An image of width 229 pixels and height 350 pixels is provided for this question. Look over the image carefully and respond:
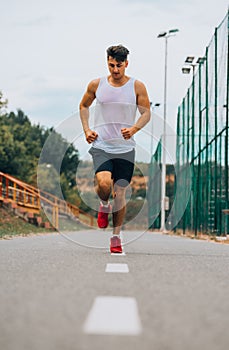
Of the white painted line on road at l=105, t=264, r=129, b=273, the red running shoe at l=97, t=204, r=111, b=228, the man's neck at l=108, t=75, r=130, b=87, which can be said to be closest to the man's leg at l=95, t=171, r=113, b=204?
the red running shoe at l=97, t=204, r=111, b=228

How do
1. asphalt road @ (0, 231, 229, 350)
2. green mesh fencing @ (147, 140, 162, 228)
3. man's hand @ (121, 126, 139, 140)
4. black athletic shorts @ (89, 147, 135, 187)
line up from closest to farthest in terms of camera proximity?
asphalt road @ (0, 231, 229, 350) → man's hand @ (121, 126, 139, 140) → black athletic shorts @ (89, 147, 135, 187) → green mesh fencing @ (147, 140, 162, 228)

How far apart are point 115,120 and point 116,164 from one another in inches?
22.6

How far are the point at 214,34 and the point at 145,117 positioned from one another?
14190 mm

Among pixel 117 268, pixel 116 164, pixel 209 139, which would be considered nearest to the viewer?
pixel 117 268

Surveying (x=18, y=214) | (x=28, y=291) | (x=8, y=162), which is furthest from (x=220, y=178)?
(x=8, y=162)

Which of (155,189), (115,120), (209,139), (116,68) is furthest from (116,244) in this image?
(155,189)

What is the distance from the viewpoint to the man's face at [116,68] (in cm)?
779

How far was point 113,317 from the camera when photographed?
347 cm

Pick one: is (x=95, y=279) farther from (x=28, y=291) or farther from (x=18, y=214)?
(x=18, y=214)

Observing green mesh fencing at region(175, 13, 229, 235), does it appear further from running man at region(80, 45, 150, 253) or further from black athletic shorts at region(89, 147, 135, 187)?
running man at region(80, 45, 150, 253)

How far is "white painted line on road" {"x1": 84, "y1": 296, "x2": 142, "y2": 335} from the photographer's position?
3.11 m

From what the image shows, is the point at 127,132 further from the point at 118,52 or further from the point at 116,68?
the point at 118,52

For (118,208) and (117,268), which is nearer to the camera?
(117,268)

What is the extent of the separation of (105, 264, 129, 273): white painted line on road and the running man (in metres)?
1.57
